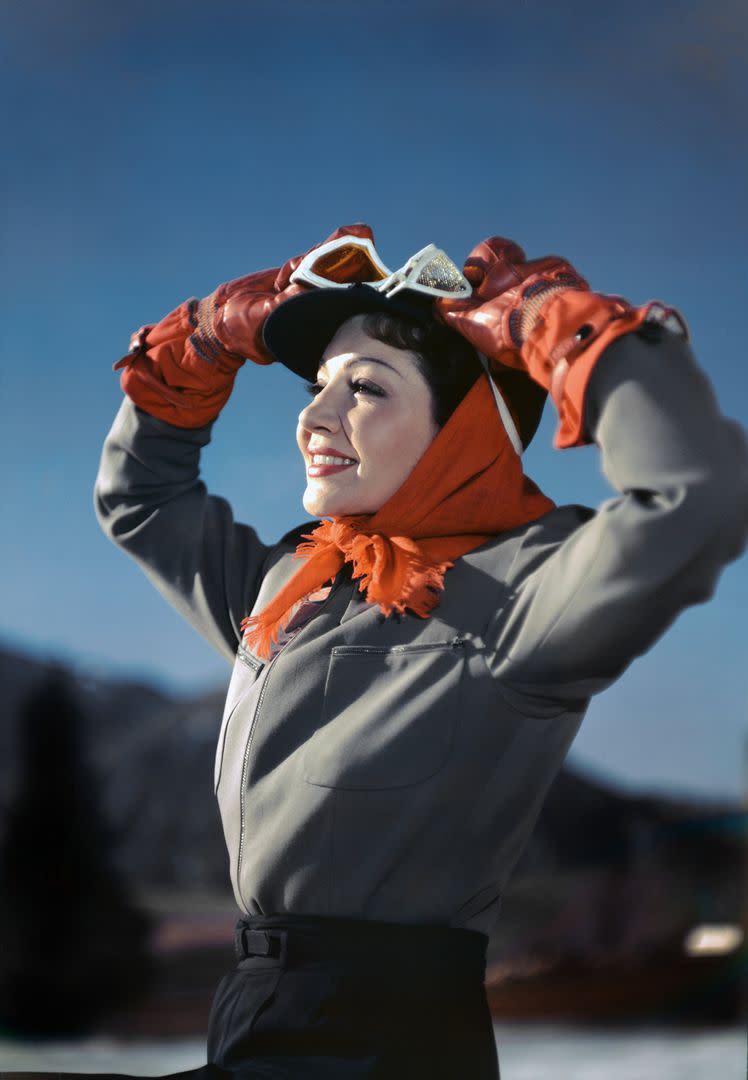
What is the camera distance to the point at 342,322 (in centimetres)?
106

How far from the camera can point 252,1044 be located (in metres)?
0.88

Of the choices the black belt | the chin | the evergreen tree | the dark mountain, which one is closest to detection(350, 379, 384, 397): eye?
the chin

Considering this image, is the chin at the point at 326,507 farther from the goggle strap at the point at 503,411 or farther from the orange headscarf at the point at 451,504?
the goggle strap at the point at 503,411

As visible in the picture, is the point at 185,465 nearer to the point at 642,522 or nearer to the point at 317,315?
the point at 317,315

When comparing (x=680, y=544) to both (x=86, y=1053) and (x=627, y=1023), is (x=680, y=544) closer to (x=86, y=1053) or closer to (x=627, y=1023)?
(x=627, y=1023)

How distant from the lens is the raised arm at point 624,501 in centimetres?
76

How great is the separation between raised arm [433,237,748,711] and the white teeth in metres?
0.21

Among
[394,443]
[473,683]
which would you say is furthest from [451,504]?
[473,683]

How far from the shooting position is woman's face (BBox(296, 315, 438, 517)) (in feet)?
3.27

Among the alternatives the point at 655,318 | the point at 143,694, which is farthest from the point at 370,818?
the point at 143,694

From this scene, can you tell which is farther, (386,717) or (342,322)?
(342,322)

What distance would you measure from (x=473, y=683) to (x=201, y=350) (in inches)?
18.0

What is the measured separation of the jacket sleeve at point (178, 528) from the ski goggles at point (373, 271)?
0.21m

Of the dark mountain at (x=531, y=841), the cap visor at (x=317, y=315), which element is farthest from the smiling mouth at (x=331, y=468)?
the dark mountain at (x=531, y=841)
